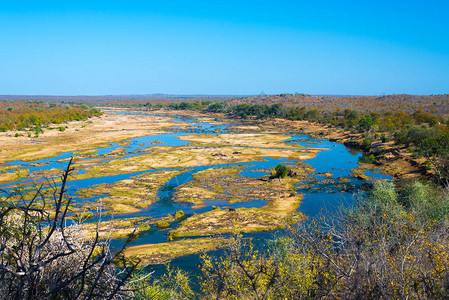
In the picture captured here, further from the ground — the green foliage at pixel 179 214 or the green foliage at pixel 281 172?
the green foliage at pixel 281 172

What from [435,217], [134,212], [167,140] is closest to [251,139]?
[167,140]

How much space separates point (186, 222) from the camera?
3344cm

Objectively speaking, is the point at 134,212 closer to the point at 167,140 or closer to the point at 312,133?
the point at 167,140

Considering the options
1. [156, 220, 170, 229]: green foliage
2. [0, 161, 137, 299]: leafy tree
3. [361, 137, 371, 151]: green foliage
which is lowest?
[156, 220, 170, 229]: green foliage

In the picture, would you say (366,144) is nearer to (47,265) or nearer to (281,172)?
(281,172)

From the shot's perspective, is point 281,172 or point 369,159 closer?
point 281,172

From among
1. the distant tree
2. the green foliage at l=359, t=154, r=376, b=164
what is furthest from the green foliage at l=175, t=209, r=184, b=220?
the green foliage at l=359, t=154, r=376, b=164

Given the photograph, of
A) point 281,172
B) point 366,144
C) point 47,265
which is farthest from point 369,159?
point 47,265

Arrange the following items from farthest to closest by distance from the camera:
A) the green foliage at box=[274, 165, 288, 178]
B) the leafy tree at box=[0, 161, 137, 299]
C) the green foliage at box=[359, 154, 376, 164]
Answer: the green foliage at box=[359, 154, 376, 164] → the green foliage at box=[274, 165, 288, 178] → the leafy tree at box=[0, 161, 137, 299]

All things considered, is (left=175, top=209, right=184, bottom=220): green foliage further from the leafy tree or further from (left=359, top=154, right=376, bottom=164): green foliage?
(left=359, top=154, right=376, bottom=164): green foliage

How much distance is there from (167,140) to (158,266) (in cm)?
6053

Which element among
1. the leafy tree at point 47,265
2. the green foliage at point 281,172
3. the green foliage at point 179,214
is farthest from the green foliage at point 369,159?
the leafy tree at point 47,265

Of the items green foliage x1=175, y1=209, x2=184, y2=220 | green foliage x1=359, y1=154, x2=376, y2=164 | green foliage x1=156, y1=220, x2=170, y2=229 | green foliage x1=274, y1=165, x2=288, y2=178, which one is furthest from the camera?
green foliage x1=359, y1=154, x2=376, y2=164

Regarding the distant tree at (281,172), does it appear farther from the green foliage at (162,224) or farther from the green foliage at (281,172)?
the green foliage at (162,224)
